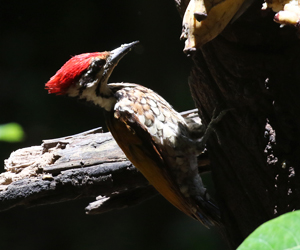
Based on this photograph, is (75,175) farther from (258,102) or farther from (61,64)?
(61,64)

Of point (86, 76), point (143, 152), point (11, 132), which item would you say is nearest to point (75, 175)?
point (143, 152)

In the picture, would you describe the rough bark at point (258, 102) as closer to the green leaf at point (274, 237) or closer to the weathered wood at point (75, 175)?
the weathered wood at point (75, 175)

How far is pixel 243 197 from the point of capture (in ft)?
6.22

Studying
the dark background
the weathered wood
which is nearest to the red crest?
the weathered wood

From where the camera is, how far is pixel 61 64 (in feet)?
14.9

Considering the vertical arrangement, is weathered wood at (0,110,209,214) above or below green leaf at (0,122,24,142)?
below

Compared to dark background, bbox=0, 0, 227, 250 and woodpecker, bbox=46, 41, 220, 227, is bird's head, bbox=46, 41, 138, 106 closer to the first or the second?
woodpecker, bbox=46, 41, 220, 227

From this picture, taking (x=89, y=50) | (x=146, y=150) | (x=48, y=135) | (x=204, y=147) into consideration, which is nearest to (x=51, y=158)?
(x=146, y=150)

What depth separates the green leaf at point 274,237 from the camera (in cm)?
→ 66

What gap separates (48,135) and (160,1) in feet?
7.17

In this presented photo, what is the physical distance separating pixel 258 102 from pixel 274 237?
101cm

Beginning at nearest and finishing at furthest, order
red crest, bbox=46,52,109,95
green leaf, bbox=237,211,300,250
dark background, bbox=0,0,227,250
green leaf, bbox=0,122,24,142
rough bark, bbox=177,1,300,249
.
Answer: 1. green leaf, bbox=237,211,300,250
2. green leaf, bbox=0,122,24,142
3. rough bark, bbox=177,1,300,249
4. red crest, bbox=46,52,109,95
5. dark background, bbox=0,0,227,250

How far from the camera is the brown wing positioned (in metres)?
2.16

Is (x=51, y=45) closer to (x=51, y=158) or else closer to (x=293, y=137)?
(x=51, y=158)
